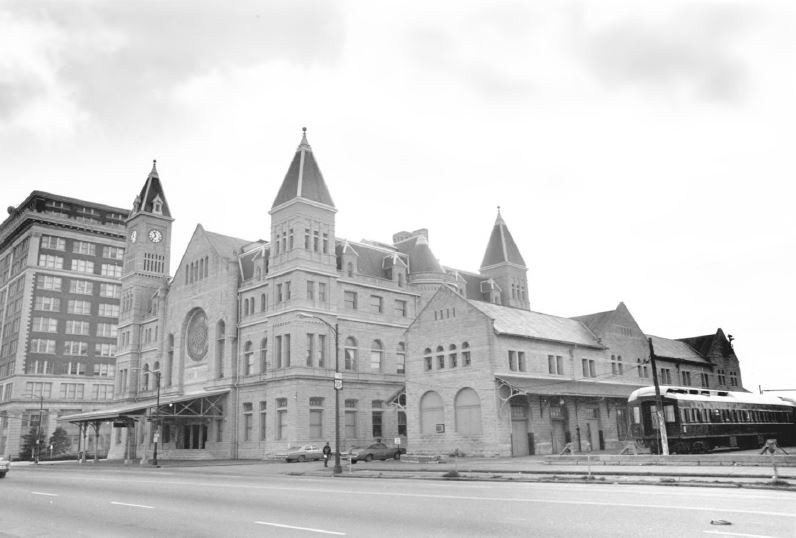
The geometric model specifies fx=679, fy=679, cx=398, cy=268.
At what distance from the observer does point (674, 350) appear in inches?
2697

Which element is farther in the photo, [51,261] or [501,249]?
[51,261]

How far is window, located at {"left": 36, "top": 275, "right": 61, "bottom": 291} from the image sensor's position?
105062mm

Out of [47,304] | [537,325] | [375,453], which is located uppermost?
[47,304]

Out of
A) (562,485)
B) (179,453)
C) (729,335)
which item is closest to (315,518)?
(562,485)

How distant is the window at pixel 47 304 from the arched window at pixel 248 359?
191 ft

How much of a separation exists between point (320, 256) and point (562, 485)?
41.3m

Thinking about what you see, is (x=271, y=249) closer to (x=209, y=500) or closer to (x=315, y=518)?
(x=209, y=500)

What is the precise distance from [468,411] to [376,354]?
19636 mm

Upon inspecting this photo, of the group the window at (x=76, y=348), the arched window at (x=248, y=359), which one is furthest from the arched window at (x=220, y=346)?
the window at (x=76, y=348)

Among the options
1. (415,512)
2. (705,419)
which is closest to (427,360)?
(705,419)

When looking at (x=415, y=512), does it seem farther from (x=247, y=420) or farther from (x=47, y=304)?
(x=47, y=304)

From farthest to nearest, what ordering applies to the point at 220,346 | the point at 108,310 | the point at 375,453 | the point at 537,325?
the point at 108,310 < the point at 220,346 < the point at 537,325 < the point at 375,453

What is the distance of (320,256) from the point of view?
6022 centimetres

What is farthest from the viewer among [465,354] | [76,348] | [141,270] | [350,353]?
[76,348]
